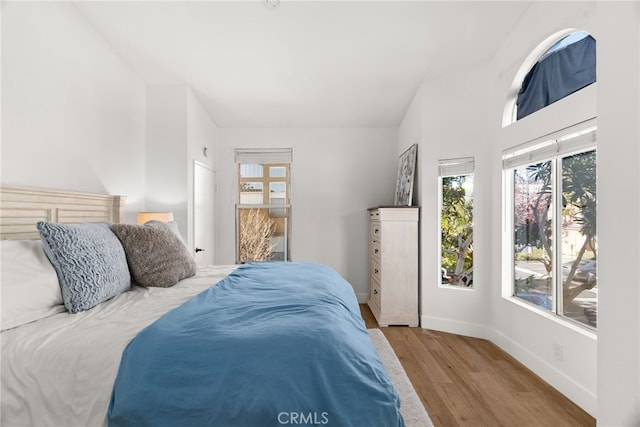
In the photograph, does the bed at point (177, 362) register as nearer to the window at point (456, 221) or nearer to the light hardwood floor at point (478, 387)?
the light hardwood floor at point (478, 387)

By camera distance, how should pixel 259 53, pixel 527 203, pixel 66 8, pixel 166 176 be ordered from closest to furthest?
1. pixel 66 8
2. pixel 527 203
3. pixel 259 53
4. pixel 166 176

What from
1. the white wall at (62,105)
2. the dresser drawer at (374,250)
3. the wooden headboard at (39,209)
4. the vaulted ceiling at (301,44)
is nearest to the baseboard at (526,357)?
the dresser drawer at (374,250)

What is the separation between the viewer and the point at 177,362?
1011 mm

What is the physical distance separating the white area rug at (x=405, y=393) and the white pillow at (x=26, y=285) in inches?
72.8

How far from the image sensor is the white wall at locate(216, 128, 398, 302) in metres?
4.57

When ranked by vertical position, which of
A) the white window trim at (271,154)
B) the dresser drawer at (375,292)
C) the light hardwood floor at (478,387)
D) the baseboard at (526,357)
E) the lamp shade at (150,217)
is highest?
the white window trim at (271,154)

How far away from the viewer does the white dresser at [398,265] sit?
11.4ft

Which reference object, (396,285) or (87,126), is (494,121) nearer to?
(396,285)

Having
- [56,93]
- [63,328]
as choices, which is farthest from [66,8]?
[63,328]

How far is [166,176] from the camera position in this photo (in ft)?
11.2

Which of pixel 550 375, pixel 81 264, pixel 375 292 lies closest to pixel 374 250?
pixel 375 292

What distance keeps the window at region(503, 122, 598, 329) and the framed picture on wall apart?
3.37 feet

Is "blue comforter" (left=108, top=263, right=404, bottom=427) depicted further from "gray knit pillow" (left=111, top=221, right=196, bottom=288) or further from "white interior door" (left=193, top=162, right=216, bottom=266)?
"white interior door" (left=193, top=162, right=216, bottom=266)

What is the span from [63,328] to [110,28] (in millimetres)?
2416
